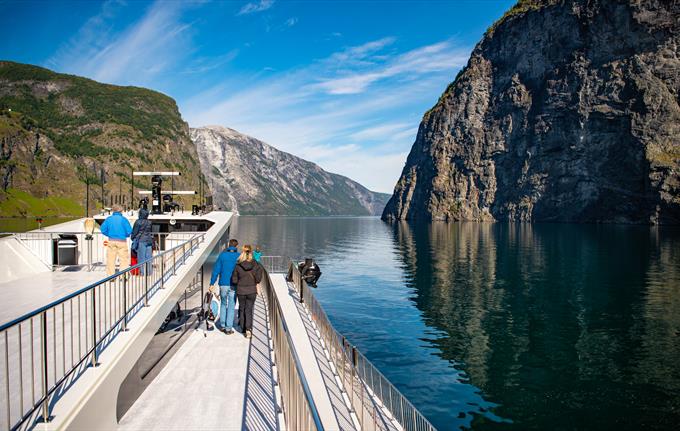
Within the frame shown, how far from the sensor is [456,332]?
72.3 feet

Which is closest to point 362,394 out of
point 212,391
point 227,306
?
point 212,391

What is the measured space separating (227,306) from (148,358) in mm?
2272

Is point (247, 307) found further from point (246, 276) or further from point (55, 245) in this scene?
point (55, 245)

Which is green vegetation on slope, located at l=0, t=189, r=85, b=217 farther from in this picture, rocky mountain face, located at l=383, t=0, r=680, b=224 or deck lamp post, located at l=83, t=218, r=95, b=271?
deck lamp post, located at l=83, t=218, r=95, b=271

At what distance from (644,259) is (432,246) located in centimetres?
2710

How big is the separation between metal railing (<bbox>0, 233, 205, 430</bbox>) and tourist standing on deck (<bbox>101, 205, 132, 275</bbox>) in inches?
74.8

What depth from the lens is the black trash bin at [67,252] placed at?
13.0 m

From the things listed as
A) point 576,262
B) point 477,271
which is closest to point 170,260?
point 477,271

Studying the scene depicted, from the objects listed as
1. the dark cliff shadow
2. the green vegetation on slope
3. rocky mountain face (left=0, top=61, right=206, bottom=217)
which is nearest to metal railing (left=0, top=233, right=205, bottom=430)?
the dark cliff shadow

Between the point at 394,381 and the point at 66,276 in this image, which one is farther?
the point at 394,381

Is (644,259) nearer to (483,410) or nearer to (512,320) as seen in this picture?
(512,320)

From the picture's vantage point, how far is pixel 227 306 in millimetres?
11195

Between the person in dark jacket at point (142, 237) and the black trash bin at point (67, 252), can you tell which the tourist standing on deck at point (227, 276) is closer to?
the person in dark jacket at point (142, 237)

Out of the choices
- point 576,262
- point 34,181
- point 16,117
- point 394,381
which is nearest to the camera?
point 394,381
